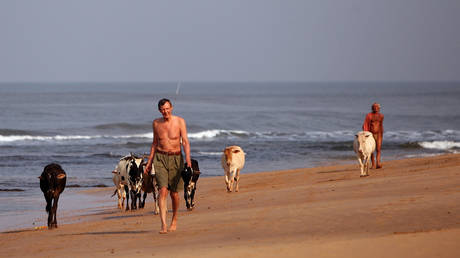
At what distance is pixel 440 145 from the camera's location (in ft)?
129

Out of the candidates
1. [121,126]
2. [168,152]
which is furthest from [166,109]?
[121,126]

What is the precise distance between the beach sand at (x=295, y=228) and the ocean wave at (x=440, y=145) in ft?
78.0

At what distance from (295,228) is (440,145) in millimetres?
31050

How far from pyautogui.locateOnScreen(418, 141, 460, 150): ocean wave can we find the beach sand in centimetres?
2377

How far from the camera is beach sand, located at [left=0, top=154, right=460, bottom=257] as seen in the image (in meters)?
8.38

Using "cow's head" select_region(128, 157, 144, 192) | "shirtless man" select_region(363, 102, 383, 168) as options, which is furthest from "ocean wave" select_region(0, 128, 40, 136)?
"cow's head" select_region(128, 157, 144, 192)

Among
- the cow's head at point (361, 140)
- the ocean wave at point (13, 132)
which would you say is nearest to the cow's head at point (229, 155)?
the cow's head at point (361, 140)

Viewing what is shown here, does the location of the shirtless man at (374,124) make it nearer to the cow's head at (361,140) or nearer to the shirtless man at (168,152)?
the cow's head at (361,140)

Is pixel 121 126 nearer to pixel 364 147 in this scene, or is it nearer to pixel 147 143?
pixel 147 143

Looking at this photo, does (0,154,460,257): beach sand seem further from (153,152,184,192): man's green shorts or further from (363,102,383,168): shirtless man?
(363,102,383,168): shirtless man

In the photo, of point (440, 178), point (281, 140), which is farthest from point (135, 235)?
point (281, 140)

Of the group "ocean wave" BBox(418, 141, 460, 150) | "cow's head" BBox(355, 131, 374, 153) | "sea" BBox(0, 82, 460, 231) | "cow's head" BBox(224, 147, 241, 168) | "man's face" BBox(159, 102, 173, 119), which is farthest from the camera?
"ocean wave" BBox(418, 141, 460, 150)

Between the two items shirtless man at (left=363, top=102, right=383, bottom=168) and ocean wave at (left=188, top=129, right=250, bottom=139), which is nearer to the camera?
shirtless man at (left=363, top=102, right=383, bottom=168)

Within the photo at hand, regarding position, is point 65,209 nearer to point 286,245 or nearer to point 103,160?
point 286,245
